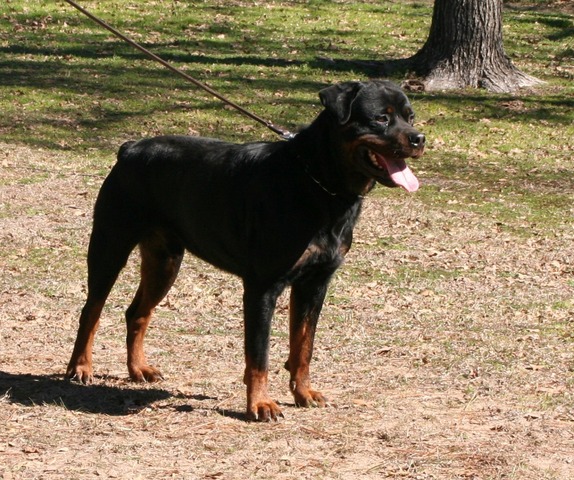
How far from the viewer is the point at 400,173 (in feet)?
19.2

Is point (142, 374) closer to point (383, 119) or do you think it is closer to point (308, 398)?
point (308, 398)

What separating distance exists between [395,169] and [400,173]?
A: 35 mm

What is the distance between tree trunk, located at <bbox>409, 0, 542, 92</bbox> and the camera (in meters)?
18.0

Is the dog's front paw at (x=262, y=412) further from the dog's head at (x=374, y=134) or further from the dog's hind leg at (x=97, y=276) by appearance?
the dog's head at (x=374, y=134)

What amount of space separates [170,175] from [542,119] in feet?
39.7

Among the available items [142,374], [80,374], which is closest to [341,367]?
[142,374]

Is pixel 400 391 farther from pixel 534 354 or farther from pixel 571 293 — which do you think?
pixel 571 293

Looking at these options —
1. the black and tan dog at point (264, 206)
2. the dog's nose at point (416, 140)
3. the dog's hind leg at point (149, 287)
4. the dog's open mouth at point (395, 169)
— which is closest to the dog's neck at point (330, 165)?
the black and tan dog at point (264, 206)

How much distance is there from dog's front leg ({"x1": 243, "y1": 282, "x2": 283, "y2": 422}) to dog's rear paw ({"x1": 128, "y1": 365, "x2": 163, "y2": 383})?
105 centimetres

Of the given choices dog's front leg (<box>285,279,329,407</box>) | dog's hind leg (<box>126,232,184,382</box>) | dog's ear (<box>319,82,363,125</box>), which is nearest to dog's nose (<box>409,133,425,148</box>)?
dog's ear (<box>319,82,363,125</box>)

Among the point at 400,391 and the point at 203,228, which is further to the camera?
the point at 400,391

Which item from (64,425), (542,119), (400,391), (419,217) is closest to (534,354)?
(400,391)

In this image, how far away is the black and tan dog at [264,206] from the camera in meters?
5.91

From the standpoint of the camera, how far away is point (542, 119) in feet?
57.7
